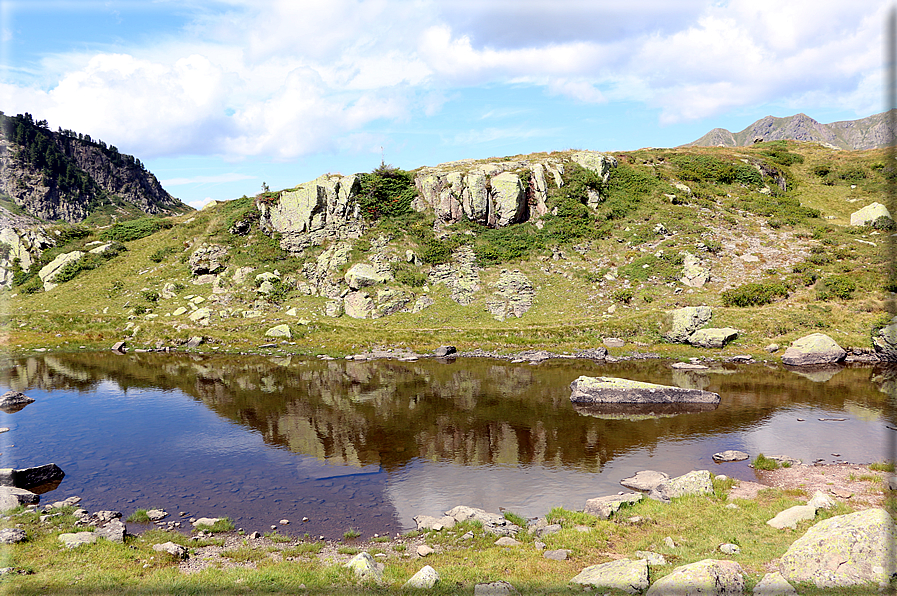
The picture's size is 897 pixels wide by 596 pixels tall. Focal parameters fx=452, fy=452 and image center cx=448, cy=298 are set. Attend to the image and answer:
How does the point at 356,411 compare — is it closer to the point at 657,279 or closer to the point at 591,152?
the point at 657,279

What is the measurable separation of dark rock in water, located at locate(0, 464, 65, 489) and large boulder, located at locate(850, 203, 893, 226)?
10675cm

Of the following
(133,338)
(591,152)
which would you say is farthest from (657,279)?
(133,338)

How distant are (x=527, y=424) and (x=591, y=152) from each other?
246ft

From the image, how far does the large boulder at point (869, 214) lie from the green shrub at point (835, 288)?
27.2 meters

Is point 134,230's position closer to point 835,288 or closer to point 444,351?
point 444,351

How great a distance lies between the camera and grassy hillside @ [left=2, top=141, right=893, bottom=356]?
188 feet

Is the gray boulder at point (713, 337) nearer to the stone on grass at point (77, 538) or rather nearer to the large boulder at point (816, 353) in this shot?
the large boulder at point (816, 353)

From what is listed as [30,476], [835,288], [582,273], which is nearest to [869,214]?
[835,288]

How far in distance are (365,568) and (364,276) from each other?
57281mm

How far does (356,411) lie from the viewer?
3766cm

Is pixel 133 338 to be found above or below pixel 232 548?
above

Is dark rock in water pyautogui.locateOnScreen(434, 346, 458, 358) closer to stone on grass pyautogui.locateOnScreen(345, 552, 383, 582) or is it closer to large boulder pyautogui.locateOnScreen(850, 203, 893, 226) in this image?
stone on grass pyautogui.locateOnScreen(345, 552, 383, 582)

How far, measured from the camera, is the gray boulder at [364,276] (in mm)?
70188

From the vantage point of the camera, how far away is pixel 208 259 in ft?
261
